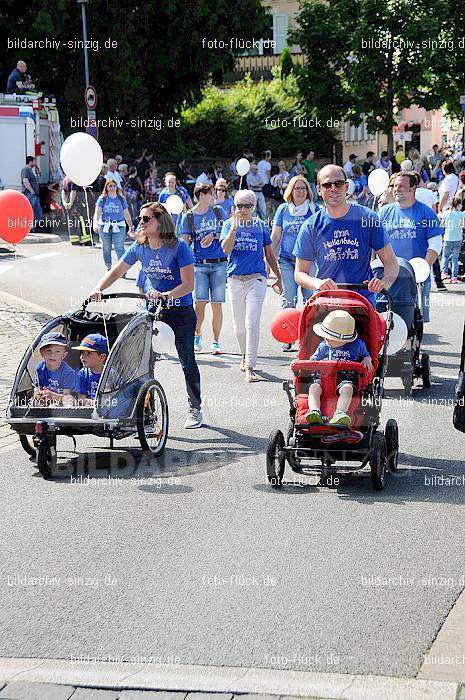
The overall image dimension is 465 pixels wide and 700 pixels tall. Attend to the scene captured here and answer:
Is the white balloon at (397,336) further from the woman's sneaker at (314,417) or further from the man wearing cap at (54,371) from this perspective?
the man wearing cap at (54,371)

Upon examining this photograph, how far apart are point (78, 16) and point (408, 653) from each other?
37953mm

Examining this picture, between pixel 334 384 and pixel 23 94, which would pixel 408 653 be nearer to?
pixel 334 384

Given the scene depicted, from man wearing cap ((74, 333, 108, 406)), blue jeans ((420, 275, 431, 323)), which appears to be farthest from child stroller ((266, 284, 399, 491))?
blue jeans ((420, 275, 431, 323))

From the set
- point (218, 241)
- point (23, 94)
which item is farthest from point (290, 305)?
point (23, 94)

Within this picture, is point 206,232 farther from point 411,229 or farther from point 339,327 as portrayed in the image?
point 339,327

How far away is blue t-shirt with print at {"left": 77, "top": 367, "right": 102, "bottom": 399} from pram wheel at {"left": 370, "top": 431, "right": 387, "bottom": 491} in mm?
2178

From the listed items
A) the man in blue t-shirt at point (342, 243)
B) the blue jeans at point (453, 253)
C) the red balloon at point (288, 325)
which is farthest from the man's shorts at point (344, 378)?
the blue jeans at point (453, 253)

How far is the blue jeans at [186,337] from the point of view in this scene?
987cm

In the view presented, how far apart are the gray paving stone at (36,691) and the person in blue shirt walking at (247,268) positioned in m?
7.29

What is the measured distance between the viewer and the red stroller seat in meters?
8.02

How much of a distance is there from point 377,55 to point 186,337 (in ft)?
130

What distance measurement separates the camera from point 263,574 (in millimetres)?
6438

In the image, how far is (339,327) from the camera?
8.01 m

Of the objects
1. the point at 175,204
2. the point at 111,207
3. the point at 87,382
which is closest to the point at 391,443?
the point at 87,382
